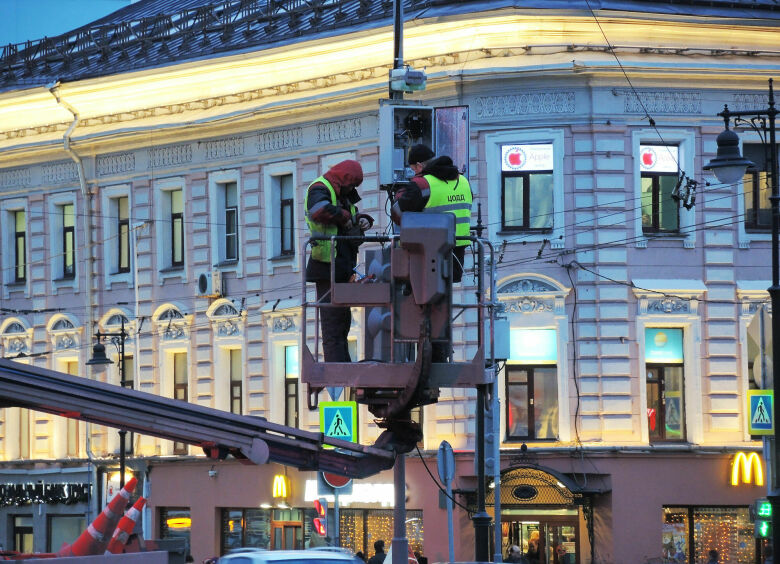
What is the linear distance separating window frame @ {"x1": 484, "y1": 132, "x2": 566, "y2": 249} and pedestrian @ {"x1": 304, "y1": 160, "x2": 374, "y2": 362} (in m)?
19.1

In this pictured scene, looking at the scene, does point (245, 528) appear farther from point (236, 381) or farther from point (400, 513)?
point (400, 513)

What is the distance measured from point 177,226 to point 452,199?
26368 millimetres

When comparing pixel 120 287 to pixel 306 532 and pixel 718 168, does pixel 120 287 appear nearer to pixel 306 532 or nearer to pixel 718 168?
pixel 306 532

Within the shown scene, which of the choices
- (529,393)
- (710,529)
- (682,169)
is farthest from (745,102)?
(710,529)

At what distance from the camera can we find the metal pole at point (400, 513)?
47.1ft

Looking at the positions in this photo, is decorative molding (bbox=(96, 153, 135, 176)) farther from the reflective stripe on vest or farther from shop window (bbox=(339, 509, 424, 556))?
the reflective stripe on vest

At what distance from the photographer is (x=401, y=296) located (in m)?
14.2

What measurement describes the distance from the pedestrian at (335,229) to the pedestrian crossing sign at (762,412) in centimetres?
1118

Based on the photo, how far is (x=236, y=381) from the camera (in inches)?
1545

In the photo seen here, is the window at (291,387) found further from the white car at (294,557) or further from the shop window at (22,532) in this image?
the white car at (294,557)

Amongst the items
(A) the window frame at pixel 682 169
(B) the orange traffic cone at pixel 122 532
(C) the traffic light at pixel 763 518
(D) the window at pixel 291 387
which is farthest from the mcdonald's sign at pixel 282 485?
(B) the orange traffic cone at pixel 122 532

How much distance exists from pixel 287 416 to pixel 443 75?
8.12 meters

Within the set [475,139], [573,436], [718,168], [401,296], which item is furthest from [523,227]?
[401,296]

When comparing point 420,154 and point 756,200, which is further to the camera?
point 756,200
